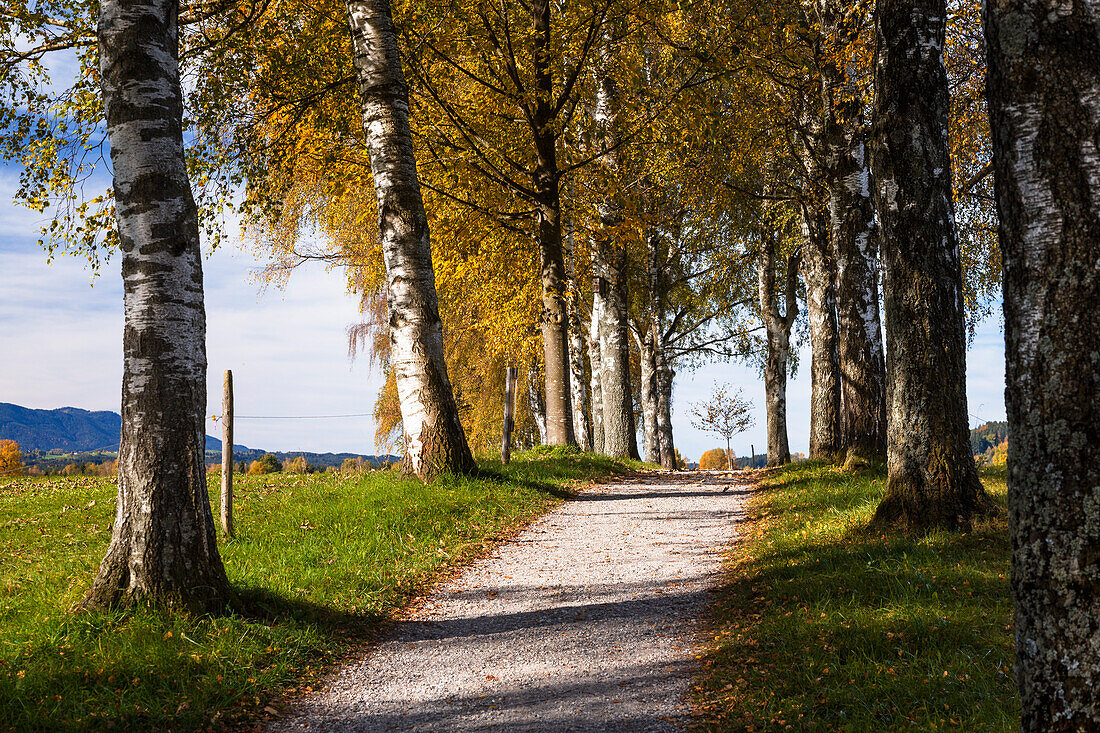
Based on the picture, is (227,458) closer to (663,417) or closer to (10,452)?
(663,417)

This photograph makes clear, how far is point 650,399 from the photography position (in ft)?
83.6

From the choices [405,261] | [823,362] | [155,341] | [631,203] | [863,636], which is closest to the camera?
[863,636]

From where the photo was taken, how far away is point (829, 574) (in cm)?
646

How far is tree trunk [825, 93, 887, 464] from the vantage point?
40.9ft

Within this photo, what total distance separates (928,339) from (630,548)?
3952 millimetres

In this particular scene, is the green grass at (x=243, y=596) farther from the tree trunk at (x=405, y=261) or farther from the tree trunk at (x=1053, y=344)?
the tree trunk at (x=1053, y=344)

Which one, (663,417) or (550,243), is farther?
(663,417)

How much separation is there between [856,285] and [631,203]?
19.9 feet

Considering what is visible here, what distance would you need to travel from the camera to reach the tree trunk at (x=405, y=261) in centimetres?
1077

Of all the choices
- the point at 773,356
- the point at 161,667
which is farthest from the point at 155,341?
the point at 773,356

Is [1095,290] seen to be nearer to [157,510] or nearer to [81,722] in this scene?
[81,722]

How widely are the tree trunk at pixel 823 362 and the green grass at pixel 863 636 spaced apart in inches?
238

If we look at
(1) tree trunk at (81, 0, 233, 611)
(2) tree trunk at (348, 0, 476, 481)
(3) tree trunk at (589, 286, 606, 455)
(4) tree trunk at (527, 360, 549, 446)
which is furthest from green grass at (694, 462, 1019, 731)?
(4) tree trunk at (527, 360, 549, 446)

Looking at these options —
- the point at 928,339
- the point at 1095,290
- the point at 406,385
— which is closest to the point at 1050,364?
the point at 1095,290
